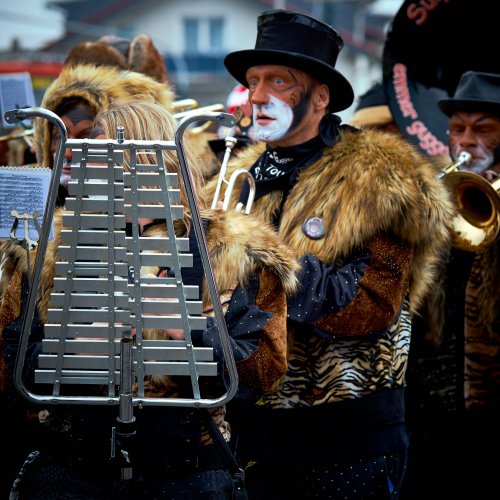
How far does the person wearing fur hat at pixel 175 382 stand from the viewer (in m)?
2.44

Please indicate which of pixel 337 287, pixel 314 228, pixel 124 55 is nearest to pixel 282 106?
pixel 314 228

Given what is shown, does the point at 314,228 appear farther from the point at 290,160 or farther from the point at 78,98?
the point at 78,98

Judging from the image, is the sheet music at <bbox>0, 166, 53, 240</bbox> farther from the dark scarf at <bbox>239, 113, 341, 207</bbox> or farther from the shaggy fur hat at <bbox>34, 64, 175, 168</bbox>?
the shaggy fur hat at <bbox>34, 64, 175, 168</bbox>

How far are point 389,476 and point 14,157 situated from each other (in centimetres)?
329

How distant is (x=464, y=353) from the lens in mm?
4266

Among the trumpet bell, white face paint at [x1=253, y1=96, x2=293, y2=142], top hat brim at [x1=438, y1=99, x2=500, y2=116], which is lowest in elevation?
the trumpet bell

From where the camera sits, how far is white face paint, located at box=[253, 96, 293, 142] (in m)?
3.42

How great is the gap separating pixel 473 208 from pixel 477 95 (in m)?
0.64

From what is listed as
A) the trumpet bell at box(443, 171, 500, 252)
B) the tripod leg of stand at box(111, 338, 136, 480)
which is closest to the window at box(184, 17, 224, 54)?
the trumpet bell at box(443, 171, 500, 252)

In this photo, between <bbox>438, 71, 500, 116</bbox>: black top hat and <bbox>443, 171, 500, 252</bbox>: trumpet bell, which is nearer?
<bbox>443, 171, 500, 252</bbox>: trumpet bell

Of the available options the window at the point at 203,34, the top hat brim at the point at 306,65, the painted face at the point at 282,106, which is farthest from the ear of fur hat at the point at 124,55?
the window at the point at 203,34

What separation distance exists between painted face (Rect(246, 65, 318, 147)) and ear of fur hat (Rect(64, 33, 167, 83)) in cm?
168

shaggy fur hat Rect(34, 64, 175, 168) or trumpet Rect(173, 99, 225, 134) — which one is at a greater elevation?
shaggy fur hat Rect(34, 64, 175, 168)

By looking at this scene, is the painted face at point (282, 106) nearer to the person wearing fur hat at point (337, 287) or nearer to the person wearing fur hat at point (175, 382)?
the person wearing fur hat at point (337, 287)
